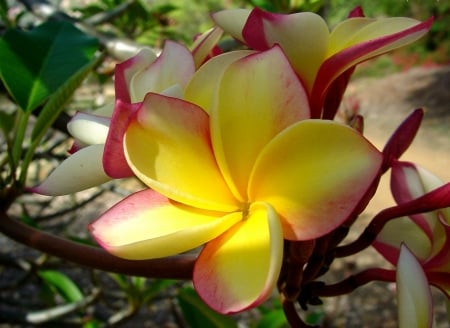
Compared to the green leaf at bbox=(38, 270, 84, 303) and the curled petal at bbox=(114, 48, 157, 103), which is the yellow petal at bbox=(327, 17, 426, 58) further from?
the green leaf at bbox=(38, 270, 84, 303)

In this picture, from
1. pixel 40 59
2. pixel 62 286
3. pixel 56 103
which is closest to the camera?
pixel 56 103

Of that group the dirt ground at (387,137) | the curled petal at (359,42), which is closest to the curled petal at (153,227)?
the curled petal at (359,42)

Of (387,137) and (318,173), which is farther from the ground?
(318,173)

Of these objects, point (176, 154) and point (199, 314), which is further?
point (199, 314)

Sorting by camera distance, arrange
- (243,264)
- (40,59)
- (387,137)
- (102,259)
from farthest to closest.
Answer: (387,137) → (40,59) → (102,259) → (243,264)

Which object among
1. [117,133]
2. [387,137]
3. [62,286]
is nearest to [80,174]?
[117,133]

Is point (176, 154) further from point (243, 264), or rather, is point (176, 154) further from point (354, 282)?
point (354, 282)
